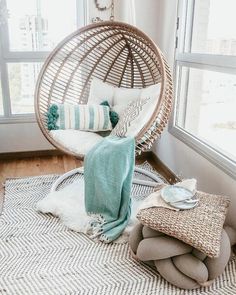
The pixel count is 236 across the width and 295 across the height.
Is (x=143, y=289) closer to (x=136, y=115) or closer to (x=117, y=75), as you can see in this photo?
(x=136, y=115)

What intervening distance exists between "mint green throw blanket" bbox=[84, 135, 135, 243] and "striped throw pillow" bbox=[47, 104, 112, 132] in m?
0.48

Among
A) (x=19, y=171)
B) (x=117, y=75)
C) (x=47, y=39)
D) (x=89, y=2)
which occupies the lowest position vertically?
(x=19, y=171)

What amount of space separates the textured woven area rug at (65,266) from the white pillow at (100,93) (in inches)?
37.1

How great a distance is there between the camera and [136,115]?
6.67 ft

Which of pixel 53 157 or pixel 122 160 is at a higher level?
pixel 122 160

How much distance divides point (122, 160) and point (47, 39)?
1.66 metres

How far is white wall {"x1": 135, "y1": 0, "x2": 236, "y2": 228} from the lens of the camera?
1.86 metres

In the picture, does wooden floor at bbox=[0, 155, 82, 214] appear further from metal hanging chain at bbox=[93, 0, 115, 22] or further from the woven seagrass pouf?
the woven seagrass pouf

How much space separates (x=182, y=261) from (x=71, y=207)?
843 mm

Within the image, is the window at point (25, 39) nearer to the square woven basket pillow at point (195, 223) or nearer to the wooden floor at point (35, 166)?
the wooden floor at point (35, 166)

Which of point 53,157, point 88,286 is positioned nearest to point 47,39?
point 53,157

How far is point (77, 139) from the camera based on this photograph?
2.12 metres

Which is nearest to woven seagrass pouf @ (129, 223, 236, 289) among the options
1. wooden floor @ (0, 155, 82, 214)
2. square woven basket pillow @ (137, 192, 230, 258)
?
square woven basket pillow @ (137, 192, 230, 258)

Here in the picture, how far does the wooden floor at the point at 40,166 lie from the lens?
2.66 m
